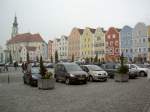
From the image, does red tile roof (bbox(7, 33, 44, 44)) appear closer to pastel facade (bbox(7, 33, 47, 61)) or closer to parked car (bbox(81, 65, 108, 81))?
pastel facade (bbox(7, 33, 47, 61))

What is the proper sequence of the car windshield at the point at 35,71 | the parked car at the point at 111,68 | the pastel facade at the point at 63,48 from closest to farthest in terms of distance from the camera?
1. the car windshield at the point at 35,71
2. the parked car at the point at 111,68
3. the pastel facade at the point at 63,48

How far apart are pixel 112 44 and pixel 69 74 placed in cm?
7096

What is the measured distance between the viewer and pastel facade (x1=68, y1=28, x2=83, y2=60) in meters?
111

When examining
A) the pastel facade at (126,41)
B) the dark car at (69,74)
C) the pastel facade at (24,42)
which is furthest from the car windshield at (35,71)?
the pastel facade at (24,42)

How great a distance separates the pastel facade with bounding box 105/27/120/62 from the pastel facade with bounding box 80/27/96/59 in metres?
9.48

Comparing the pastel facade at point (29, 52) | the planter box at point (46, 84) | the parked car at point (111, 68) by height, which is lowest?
the planter box at point (46, 84)

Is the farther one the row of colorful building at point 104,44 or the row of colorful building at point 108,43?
the row of colorful building at point 104,44

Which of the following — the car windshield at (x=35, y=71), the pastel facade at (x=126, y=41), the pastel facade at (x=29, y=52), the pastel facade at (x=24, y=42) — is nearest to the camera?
the car windshield at (x=35, y=71)

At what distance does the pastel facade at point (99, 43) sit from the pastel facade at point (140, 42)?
13623 mm

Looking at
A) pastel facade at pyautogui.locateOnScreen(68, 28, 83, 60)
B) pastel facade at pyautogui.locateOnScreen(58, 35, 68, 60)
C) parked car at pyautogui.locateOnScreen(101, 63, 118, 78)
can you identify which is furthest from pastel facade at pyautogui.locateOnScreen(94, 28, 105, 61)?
parked car at pyautogui.locateOnScreen(101, 63, 118, 78)

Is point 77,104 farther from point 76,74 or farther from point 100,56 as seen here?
point 100,56

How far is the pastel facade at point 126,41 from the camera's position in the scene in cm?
8894

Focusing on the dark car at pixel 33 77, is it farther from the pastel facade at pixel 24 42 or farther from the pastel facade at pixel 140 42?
the pastel facade at pixel 24 42

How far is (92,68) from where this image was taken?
27.8 meters
